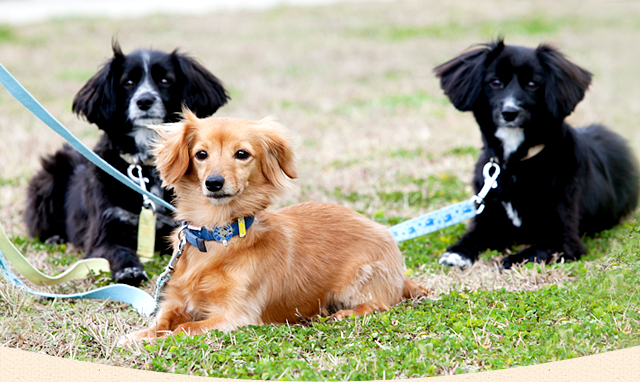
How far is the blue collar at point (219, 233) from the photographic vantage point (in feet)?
10.3

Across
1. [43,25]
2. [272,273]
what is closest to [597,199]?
[272,273]

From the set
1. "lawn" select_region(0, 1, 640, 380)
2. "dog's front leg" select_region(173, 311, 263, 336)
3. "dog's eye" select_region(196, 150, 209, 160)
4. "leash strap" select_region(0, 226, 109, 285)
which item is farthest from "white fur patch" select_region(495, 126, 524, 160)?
"leash strap" select_region(0, 226, 109, 285)

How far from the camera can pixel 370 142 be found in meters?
8.05

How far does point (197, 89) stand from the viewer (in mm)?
4742

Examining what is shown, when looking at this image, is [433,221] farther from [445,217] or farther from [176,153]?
[176,153]

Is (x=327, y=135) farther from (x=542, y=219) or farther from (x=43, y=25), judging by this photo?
(x=43, y=25)

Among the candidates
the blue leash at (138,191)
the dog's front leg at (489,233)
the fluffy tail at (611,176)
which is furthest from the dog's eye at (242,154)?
the fluffy tail at (611,176)

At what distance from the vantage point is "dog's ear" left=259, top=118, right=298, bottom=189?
324 centimetres

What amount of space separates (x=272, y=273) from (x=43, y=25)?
1706 cm

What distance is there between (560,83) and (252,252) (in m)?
2.71

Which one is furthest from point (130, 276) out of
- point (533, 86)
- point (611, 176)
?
point (611, 176)

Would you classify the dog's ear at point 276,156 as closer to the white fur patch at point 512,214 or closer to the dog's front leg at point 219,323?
the dog's front leg at point 219,323

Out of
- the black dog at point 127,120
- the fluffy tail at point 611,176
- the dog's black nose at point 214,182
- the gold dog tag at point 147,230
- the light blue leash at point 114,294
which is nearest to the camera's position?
the dog's black nose at point 214,182

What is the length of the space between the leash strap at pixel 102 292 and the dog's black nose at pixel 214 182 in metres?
0.94
